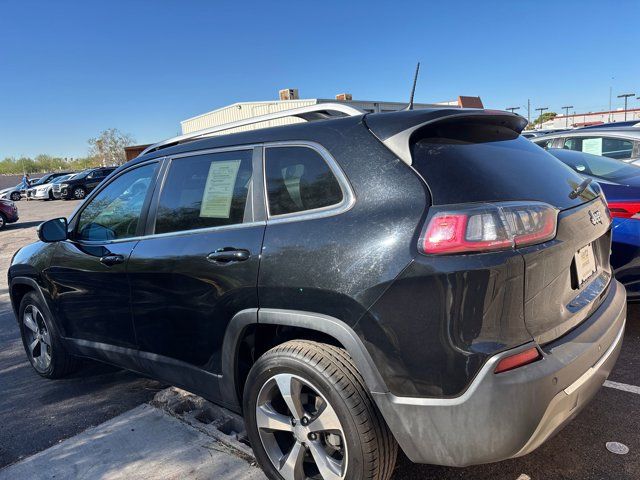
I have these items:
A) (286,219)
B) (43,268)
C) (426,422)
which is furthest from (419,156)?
(43,268)

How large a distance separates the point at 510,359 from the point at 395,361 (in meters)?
0.43

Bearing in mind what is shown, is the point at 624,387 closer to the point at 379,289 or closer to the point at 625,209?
the point at 625,209

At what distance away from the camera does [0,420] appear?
11.4 ft

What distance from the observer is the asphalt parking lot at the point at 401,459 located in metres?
2.49

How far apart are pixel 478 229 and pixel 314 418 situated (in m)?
1.11

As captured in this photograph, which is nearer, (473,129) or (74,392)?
(473,129)

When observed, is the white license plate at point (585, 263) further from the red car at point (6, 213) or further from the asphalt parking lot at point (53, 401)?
the red car at point (6, 213)

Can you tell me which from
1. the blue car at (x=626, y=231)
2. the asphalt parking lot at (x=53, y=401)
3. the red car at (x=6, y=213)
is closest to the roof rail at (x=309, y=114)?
the asphalt parking lot at (x=53, y=401)

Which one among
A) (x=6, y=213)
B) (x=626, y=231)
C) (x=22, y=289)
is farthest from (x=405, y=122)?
(x=6, y=213)

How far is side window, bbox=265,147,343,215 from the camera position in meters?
2.25

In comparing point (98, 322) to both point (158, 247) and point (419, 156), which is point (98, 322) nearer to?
point (158, 247)

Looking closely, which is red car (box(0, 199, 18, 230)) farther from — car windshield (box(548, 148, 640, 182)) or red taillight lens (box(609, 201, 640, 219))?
red taillight lens (box(609, 201, 640, 219))

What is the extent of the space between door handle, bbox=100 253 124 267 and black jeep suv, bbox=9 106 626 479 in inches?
7.0

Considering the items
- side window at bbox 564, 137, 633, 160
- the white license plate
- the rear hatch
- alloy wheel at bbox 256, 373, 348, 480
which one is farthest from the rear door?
side window at bbox 564, 137, 633, 160
